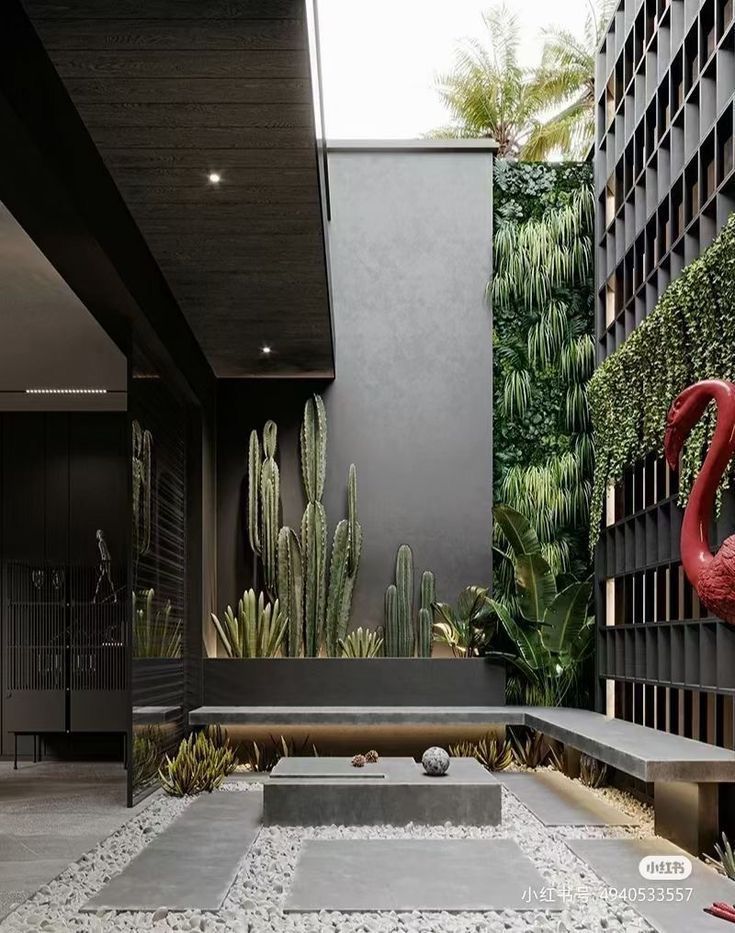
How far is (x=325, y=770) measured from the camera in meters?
7.38

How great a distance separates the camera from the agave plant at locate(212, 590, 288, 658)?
33.0 ft

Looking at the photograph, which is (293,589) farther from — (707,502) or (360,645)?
(707,502)

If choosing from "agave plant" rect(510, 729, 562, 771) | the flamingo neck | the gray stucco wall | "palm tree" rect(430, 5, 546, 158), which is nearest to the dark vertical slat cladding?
the gray stucco wall

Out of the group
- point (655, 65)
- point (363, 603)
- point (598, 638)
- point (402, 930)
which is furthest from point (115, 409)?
point (402, 930)

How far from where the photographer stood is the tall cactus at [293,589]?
33.2 ft

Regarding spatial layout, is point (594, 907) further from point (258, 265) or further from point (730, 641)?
point (258, 265)

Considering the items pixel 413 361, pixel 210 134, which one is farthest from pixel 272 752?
pixel 210 134

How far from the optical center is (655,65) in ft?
26.7

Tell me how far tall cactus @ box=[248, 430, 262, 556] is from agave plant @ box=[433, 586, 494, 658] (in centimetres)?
164

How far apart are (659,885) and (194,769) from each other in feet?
12.8

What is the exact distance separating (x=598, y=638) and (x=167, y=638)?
3.44 metres

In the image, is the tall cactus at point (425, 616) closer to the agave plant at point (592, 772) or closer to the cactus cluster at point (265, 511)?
the cactus cluster at point (265, 511)

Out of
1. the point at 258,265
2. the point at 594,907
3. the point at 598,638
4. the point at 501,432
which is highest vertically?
the point at 258,265

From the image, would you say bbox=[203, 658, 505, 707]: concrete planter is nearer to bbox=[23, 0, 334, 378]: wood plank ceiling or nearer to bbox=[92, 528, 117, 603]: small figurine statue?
bbox=[92, 528, 117, 603]: small figurine statue
